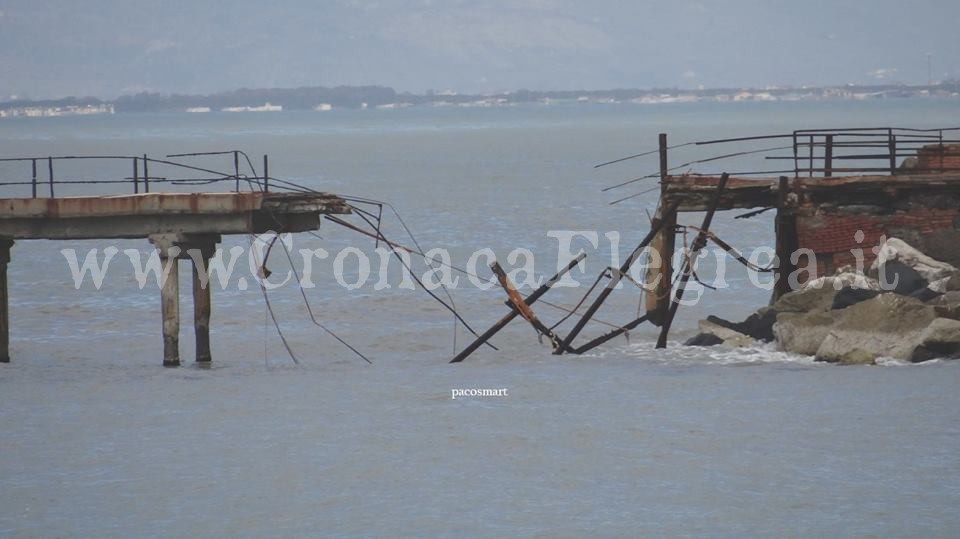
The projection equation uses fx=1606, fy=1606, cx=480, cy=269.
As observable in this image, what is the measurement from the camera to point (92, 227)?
29.6m

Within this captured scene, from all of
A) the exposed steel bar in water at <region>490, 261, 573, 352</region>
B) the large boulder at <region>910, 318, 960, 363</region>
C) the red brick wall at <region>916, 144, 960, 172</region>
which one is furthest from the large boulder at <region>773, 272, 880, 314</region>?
the exposed steel bar in water at <region>490, 261, 573, 352</region>

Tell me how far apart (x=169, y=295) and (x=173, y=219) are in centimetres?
148

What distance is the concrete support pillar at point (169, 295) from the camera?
96.4 feet

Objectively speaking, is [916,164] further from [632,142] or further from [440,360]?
[632,142]

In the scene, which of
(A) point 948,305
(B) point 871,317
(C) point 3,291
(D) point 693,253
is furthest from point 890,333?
(C) point 3,291

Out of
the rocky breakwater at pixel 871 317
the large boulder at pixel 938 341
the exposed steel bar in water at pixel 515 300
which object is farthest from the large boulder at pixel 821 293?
the exposed steel bar in water at pixel 515 300

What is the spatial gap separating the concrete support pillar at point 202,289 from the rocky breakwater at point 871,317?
9.36 metres

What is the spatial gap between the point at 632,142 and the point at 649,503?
16662 cm

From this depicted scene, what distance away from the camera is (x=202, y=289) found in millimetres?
30078

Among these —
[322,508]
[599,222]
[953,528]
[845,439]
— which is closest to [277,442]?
[322,508]

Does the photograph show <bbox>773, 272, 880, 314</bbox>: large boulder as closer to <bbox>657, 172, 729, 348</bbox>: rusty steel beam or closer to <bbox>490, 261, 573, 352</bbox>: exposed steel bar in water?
<bbox>657, 172, 729, 348</bbox>: rusty steel beam

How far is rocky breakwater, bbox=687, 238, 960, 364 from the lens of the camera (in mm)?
27641

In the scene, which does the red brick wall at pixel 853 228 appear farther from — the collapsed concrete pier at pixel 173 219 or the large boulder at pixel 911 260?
the collapsed concrete pier at pixel 173 219

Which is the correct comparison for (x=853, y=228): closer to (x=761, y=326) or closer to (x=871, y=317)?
(x=761, y=326)
